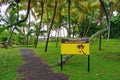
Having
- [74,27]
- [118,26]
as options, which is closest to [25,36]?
[74,27]

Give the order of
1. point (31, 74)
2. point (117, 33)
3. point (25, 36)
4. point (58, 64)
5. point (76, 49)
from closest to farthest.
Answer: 1. point (31, 74)
2. point (76, 49)
3. point (58, 64)
4. point (25, 36)
5. point (117, 33)

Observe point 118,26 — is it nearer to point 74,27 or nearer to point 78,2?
point 74,27

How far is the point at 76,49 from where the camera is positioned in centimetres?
1641

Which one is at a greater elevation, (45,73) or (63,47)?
(63,47)

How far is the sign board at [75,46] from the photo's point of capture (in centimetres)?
1617

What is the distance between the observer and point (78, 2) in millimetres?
36250

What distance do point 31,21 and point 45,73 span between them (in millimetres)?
45737

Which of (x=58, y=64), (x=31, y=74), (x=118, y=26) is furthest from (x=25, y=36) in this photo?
(x=31, y=74)

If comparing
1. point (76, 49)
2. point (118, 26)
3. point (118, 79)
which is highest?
point (118, 26)

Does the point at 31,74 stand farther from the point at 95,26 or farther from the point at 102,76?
the point at 95,26

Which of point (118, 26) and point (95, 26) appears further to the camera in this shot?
point (95, 26)

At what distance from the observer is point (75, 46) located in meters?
16.4

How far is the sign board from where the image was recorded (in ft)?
53.1

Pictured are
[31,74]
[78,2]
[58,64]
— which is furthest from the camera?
[78,2]
